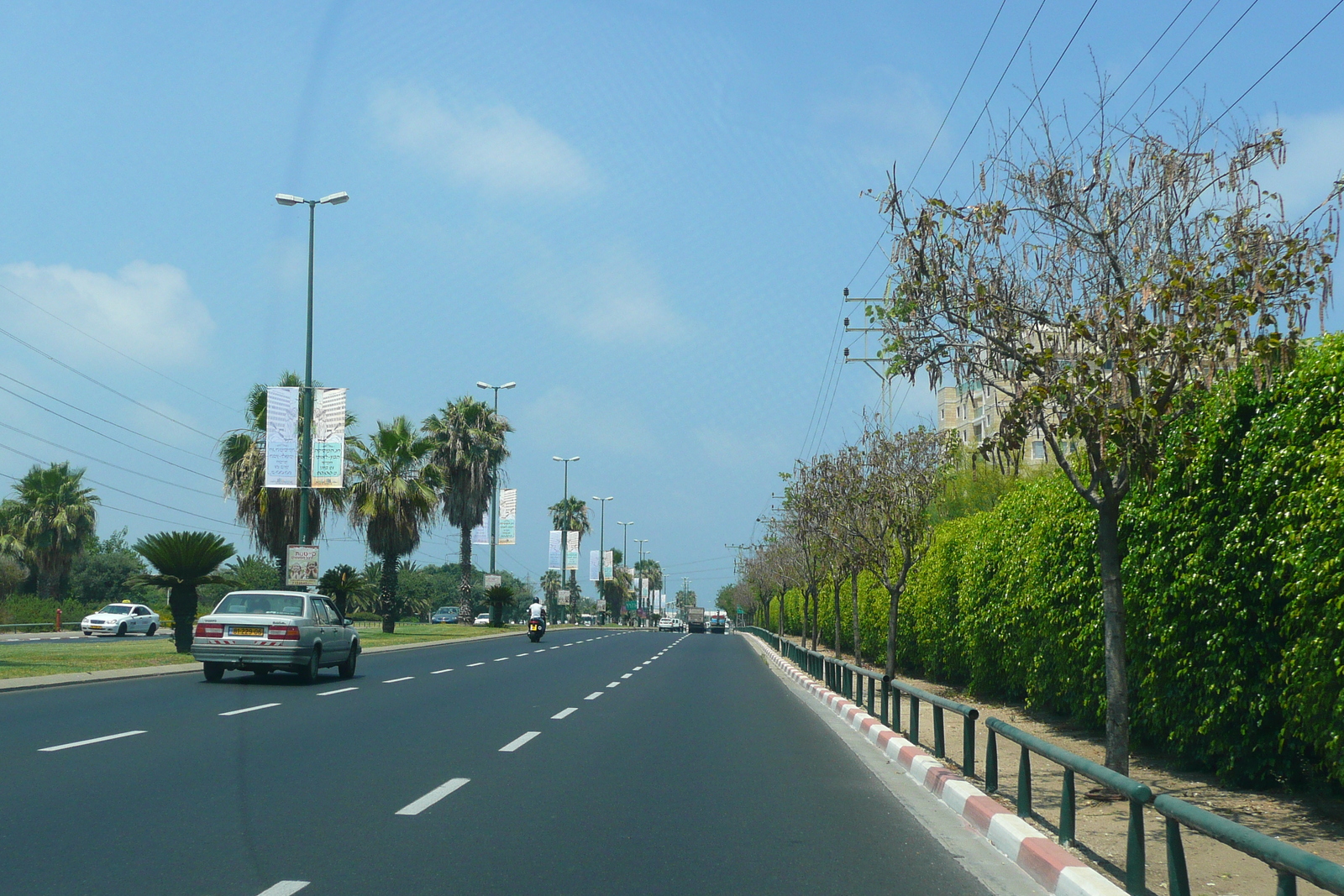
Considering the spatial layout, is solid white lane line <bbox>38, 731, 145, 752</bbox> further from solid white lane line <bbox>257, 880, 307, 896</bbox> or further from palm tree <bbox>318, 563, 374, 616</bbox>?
palm tree <bbox>318, 563, 374, 616</bbox>

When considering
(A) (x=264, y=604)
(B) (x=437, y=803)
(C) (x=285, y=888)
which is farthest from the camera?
(A) (x=264, y=604)

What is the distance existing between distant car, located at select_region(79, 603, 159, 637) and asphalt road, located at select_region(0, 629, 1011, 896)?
32006 millimetres

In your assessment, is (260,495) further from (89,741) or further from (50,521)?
(89,741)

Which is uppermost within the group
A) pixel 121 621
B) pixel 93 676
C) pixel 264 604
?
pixel 264 604

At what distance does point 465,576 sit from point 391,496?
36.6 ft

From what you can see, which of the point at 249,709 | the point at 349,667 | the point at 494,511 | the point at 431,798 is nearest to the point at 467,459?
the point at 494,511

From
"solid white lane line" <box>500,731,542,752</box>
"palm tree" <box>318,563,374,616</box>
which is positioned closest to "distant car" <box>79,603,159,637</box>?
"palm tree" <box>318,563,374,616</box>

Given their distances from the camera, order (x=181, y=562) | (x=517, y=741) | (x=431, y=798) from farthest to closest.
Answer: (x=181, y=562), (x=517, y=741), (x=431, y=798)

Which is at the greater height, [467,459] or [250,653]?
[467,459]

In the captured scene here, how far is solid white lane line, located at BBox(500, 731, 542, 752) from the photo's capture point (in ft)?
40.3

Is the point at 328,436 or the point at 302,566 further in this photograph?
the point at 302,566

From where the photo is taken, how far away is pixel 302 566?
31500 mm

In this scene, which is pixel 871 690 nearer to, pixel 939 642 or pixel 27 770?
pixel 939 642

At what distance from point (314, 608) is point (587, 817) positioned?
14.6 meters
